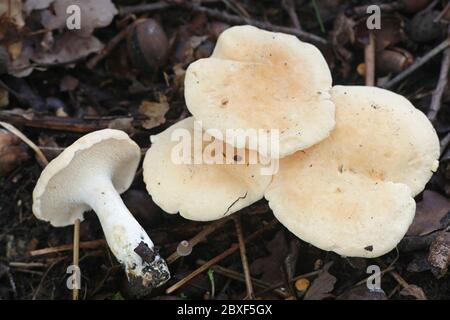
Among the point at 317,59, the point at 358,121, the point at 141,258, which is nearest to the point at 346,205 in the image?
the point at 358,121

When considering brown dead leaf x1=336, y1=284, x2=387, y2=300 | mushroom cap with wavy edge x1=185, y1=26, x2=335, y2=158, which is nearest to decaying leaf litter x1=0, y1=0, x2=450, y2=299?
brown dead leaf x1=336, y1=284, x2=387, y2=300

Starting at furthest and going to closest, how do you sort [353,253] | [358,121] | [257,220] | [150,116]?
1. [150,116]
2. [257,220]
3. [358,121]
4. [353,253]

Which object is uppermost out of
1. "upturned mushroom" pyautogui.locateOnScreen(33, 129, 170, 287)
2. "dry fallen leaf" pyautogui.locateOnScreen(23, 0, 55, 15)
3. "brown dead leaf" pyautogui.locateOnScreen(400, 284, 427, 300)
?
"dry fallen leaf" pyautogui.locateOnScreen(23, 0, 55, 15)

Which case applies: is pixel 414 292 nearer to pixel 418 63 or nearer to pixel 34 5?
pixel 418 63

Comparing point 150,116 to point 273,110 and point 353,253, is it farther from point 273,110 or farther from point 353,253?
point 353,253

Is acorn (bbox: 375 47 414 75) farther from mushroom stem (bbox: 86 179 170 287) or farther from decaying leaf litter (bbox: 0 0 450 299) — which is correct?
mushroom stem (bbox: 86 179 170 287)

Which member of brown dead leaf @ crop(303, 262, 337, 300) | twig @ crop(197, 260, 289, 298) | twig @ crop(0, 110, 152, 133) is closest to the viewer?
brown dead leaf @ crop(303, 262, 337, 300)

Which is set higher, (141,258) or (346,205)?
(346,205)
